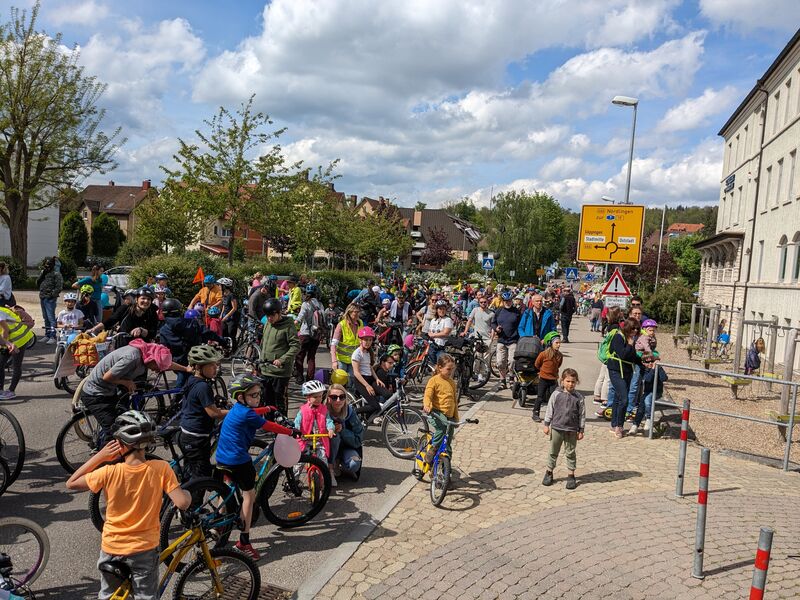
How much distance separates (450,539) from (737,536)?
8.97 ft

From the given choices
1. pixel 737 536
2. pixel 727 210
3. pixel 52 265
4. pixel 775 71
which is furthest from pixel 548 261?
pixel 737 536

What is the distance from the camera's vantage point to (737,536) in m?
5.87

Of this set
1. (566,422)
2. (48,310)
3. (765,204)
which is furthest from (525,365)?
(765,204)

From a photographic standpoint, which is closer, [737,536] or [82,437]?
[737,536]

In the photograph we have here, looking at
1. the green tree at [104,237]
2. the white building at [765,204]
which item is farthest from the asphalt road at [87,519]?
the green tree at [104,237]

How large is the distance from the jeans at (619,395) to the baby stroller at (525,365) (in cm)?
167

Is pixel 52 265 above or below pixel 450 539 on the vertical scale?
above

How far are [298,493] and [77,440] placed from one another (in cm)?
254

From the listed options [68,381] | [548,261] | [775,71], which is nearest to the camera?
[68,381]

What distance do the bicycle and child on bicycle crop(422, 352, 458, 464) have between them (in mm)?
2931

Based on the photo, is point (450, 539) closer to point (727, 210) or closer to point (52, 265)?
point (52, 265)

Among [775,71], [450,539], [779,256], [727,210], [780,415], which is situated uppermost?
[775,71]

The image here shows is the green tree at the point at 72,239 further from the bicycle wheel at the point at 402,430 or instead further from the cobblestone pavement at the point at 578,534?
the cobblestone pavement at the point at 578,534

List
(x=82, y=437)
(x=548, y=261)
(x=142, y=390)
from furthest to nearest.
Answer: (x=548, y=261), (x=142, y=390), (x=82, y=437)
